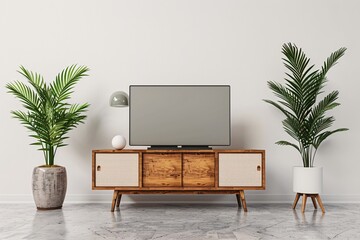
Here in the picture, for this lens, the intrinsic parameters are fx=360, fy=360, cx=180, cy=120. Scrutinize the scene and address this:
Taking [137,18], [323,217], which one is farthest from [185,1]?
[323,217]

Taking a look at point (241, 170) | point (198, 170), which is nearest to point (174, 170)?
point (198, 170)

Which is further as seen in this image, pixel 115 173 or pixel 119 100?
pixel 119 100

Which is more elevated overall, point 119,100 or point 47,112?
point 119,100

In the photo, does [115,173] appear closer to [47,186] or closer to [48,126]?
[47,186]

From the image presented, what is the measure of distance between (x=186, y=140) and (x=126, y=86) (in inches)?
42.9

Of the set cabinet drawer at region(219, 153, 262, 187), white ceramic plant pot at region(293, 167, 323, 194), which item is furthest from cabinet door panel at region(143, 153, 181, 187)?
white ceramic plant pot at region(293, 167, 323, 194)

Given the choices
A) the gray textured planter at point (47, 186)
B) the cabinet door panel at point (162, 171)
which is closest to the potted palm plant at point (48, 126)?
the gray textured planter at point (47, 186)

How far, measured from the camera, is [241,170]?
3.67 m

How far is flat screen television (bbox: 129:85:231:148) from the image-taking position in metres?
3.82

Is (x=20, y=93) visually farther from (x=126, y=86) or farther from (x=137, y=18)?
(x=137, y=18)

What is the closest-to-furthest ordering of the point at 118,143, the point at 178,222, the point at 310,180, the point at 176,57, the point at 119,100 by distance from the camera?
the point at 178,222 → the point at 310,180 → the point at 118,143 → the point at 119,100 → the point at 176,57

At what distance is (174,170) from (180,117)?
57cm

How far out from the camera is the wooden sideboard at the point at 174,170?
3668 mm

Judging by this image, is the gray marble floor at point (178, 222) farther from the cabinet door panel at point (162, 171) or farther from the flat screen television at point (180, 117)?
the flat screen television at point (180, 117)
